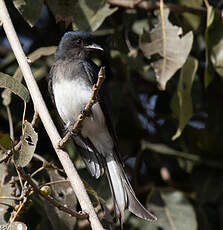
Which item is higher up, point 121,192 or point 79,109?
point 79,109

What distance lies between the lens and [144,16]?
15.6 feet

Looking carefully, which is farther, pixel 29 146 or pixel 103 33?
pixel 103 33

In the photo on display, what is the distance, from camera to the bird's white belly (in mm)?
3697

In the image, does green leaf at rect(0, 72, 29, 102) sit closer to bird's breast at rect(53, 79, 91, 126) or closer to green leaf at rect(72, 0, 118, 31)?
bird's breast at rect(53, 79, 91, 126)

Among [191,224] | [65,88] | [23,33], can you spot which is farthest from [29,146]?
[23,33]

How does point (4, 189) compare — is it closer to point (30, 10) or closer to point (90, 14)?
point (30, 10)

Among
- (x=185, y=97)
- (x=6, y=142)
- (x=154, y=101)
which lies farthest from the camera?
(x=154, y=101)

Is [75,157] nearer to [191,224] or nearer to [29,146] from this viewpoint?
[191,224]

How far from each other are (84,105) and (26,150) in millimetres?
1072

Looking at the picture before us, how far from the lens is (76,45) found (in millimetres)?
4152

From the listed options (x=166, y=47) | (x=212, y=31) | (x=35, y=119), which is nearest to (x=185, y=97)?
(x=166, y=47)

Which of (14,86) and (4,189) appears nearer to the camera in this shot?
(14,86)

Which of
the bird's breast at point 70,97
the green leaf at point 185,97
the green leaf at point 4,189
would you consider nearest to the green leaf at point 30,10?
the bird's breast at point 70,97

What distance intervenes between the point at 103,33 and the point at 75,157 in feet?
3.48
